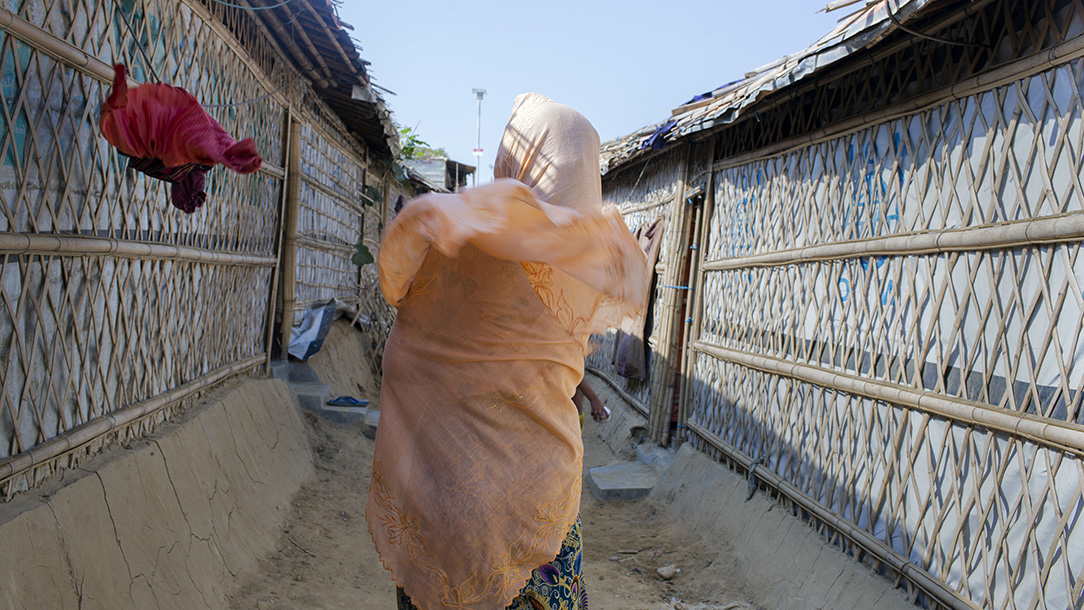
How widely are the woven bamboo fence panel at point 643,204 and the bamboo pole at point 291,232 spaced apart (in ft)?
9.06

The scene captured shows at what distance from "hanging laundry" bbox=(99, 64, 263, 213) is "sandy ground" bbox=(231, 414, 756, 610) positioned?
2.03 meters

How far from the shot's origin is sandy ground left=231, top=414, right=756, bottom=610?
3.77m

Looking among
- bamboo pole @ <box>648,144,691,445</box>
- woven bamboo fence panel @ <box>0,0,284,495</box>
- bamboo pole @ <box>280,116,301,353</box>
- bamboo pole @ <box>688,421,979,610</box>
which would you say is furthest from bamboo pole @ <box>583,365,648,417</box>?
woven bamboo fence panel @ <box>0,0,284,495</box>

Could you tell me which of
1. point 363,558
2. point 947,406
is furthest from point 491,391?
point 363,558

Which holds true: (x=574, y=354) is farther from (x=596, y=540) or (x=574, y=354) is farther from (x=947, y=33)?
(x=596, y=540)

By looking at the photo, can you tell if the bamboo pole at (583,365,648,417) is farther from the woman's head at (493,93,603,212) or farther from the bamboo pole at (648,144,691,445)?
the woman's head at (493,93,603,212)

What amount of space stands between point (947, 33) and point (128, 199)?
141 inches

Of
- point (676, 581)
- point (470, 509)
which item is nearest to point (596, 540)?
point (676, 581)

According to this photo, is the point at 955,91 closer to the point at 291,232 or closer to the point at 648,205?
the point at 648,205

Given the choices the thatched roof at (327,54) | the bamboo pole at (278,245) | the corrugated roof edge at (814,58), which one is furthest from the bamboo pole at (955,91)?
the bamboo pole at (278,245)

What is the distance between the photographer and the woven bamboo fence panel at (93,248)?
2230mm

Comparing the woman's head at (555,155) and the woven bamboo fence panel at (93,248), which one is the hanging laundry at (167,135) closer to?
the woven bamboo fence panel at (93,248)

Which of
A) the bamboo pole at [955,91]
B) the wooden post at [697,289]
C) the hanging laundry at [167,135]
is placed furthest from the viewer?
the wooden post at [697,289]

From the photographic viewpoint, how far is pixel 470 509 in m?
1.65
